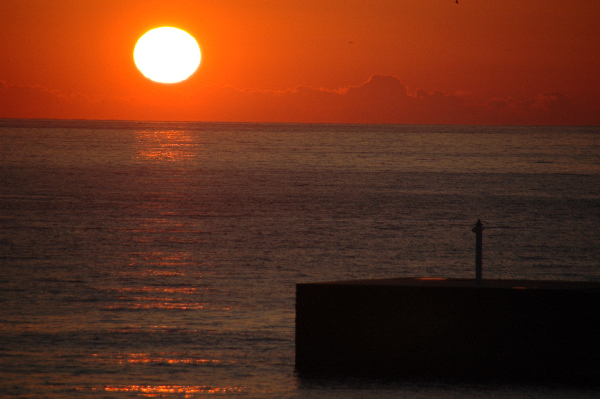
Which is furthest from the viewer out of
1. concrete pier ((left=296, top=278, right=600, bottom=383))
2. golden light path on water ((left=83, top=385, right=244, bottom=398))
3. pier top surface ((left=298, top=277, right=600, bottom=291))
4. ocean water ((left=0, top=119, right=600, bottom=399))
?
ocean water ((left=0, top=119, right=600, bottom=399))

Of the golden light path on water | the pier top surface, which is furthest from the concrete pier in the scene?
the golden light path on water

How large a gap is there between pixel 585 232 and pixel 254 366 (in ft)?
96.4

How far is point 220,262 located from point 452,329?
55.9 feet

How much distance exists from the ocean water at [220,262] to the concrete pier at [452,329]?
286 mm

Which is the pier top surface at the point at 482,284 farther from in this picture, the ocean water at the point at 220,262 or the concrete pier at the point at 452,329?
the ocean water at the point at 220,262

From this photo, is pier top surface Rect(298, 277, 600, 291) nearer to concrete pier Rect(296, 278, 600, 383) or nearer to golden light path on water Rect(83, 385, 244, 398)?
concrete pier Rect(296, 278, 600, 383)

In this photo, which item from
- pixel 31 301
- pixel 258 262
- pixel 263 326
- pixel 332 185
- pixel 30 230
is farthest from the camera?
pixel 332 185

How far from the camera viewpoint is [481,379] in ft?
39.7

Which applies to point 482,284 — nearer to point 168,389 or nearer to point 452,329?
point 452,329

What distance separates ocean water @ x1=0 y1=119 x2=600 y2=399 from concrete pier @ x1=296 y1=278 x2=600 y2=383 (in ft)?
0.94

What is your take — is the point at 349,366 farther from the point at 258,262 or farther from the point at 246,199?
the point at 246,199

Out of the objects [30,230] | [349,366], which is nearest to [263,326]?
[349,366]

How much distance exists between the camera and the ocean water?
537 inches

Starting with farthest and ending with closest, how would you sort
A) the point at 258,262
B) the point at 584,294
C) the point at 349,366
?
the point at 258,262 → the point at 349,366 → the point at 584,294
